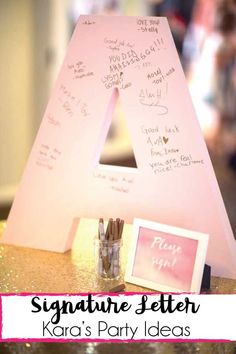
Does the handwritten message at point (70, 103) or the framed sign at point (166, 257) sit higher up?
the handwritten message at point (70, 103)

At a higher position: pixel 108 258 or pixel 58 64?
pixel 58 64

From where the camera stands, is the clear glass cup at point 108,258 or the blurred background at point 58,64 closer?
the clear glass cup at point 108,258

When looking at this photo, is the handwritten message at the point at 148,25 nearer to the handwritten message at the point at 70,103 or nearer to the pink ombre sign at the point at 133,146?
the pink ombre sign at the point at 133,146

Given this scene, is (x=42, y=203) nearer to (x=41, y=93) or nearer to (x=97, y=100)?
(x=97, y=100)

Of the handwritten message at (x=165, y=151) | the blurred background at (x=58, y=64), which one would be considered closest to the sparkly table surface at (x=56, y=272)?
the handwritten message at (x=165, y=151)

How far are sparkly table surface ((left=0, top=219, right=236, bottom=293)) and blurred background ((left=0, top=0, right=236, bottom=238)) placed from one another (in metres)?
2.07

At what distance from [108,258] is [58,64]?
12.6 ft

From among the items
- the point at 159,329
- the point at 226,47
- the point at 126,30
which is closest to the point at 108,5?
the point at 226,47

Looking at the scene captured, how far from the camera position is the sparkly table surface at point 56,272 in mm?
1579

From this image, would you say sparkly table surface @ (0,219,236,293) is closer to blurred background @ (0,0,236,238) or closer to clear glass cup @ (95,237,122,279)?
clear glass cup @ (95,237,122,279)

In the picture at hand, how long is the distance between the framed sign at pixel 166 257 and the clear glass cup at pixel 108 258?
4 centimetres

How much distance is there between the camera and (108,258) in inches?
64.9
